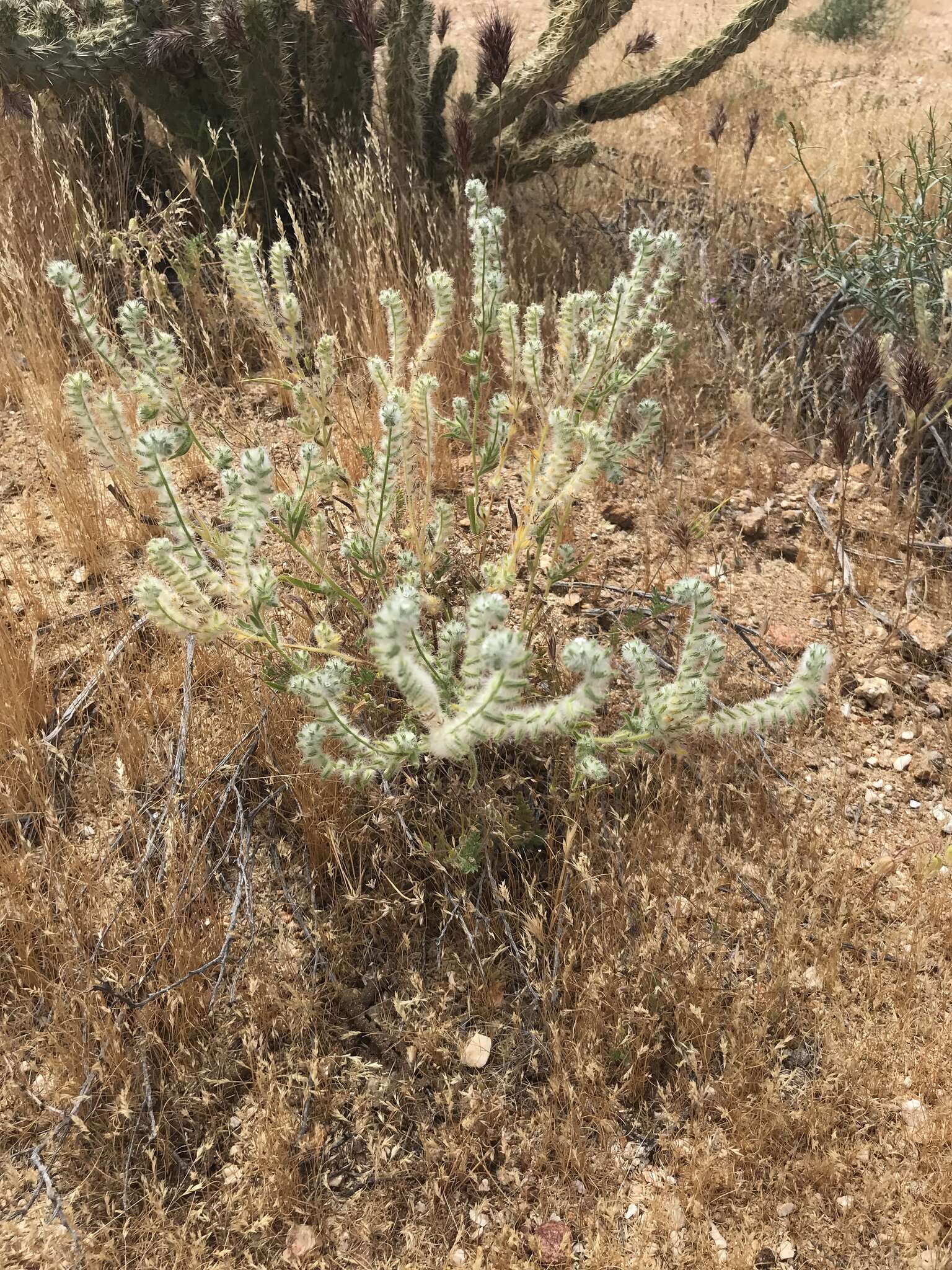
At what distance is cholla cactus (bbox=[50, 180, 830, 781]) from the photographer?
47.9 inches

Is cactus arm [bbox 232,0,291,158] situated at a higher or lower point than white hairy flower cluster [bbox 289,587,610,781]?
higher

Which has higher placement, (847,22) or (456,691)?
(847,22)

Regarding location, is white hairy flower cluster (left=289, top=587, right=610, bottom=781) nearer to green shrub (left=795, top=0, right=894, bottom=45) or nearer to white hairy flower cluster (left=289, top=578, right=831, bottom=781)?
white hairy flower cluster (left=289, top=578, right=831, bottom=781)

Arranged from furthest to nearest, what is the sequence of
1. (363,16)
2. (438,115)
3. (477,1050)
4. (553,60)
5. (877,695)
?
1. (438,115)
2. (553,60)
3. (363,16)
4. (877,695)
5. (477,1050)

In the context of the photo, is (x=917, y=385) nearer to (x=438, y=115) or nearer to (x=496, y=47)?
(x=496, y=47)

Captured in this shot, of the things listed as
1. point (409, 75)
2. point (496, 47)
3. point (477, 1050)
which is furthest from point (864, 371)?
point (409, 75)

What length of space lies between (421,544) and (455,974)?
940 millimetres

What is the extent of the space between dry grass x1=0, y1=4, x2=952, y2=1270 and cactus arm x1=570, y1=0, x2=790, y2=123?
2.50 meters

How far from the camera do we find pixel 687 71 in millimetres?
3742

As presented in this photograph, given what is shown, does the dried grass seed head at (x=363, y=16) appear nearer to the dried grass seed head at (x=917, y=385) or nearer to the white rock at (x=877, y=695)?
the dried grass seed head at (x=917, y=385)

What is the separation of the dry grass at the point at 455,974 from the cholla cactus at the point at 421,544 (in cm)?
22

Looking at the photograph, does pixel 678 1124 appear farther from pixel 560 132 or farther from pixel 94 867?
pixel 560 132

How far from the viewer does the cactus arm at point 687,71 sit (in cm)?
366

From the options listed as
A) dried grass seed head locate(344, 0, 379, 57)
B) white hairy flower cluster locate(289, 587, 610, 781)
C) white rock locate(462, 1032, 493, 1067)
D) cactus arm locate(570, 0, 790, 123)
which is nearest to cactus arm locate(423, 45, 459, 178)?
cactus arm locate(570, 0, 790, 123)
